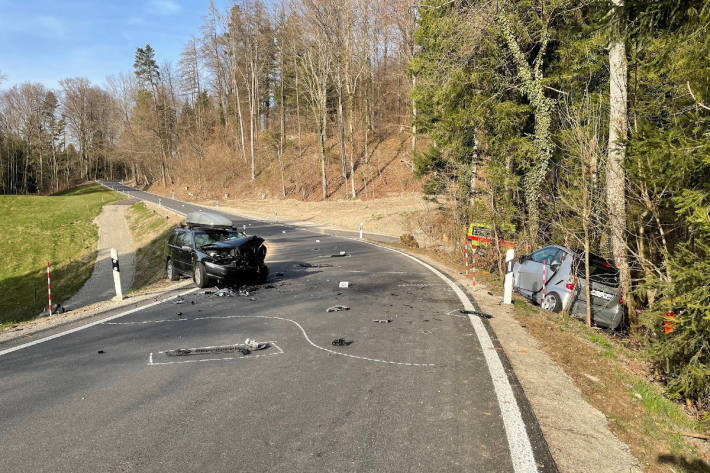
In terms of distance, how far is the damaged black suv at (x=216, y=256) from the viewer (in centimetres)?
1032

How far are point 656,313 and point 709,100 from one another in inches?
124

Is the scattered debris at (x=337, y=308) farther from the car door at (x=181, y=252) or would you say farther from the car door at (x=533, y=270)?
the car door at (x=181, y=252)

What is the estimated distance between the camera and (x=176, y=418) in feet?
12.3

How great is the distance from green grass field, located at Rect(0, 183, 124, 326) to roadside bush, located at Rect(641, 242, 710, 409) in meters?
19.3

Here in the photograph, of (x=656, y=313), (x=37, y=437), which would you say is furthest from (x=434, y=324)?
(x=37, y=437)

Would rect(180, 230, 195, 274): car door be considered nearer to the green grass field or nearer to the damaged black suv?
the damaged black suv

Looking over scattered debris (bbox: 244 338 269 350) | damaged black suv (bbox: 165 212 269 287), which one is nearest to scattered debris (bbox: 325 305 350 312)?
scattered debris (bbox: 244 338 269 350)

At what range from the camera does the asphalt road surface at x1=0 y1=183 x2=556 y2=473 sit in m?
3.16

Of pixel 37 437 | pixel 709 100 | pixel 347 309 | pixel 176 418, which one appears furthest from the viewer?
pixel 347 309

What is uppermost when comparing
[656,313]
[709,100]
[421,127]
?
[421,127]

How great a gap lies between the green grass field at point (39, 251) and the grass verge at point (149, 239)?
294cm

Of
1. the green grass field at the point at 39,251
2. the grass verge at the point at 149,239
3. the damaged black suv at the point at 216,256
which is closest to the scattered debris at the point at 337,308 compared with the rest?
the damaged black suv at the point at 216,256

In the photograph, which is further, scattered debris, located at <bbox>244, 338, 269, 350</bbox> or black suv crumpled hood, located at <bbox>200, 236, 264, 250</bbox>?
black suv crumpled hood, located at <bbox>200, 236, 264, 250</bbox>

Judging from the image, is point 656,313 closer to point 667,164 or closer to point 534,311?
point 667,164
